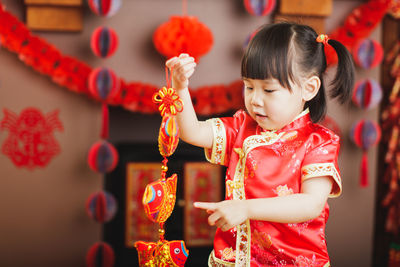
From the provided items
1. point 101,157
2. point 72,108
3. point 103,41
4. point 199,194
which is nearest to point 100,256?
point 101,157

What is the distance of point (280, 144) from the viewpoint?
2.95ft

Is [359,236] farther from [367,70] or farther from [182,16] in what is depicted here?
[182,16]

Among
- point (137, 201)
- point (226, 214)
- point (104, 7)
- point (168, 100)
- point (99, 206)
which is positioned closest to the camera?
point (226, 214)

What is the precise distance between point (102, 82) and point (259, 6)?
0.83m

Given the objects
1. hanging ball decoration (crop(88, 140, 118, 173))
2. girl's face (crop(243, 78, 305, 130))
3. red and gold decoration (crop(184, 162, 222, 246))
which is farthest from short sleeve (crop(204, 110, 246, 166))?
red and gold decoration (crop(184, 162, 222, 246))

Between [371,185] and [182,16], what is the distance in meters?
1.38

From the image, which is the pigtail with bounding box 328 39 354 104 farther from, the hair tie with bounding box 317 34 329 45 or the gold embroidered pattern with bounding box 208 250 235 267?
the gold embroidered pattern with bounding box 208 250 235 267

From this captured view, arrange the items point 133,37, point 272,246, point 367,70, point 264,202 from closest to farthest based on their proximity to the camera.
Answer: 1. point 264,202
2. point 272,246
3. point 133,37
4. point 367,70

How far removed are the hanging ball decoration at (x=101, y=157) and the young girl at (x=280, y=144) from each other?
1.08 m

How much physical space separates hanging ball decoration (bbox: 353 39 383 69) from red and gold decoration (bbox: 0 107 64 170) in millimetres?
1544

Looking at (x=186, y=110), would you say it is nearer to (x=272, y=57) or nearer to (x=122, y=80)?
(x=272, y=57)

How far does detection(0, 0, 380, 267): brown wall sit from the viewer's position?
2.00 metres

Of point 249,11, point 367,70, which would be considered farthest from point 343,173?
point 249,11

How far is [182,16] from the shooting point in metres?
1.92
